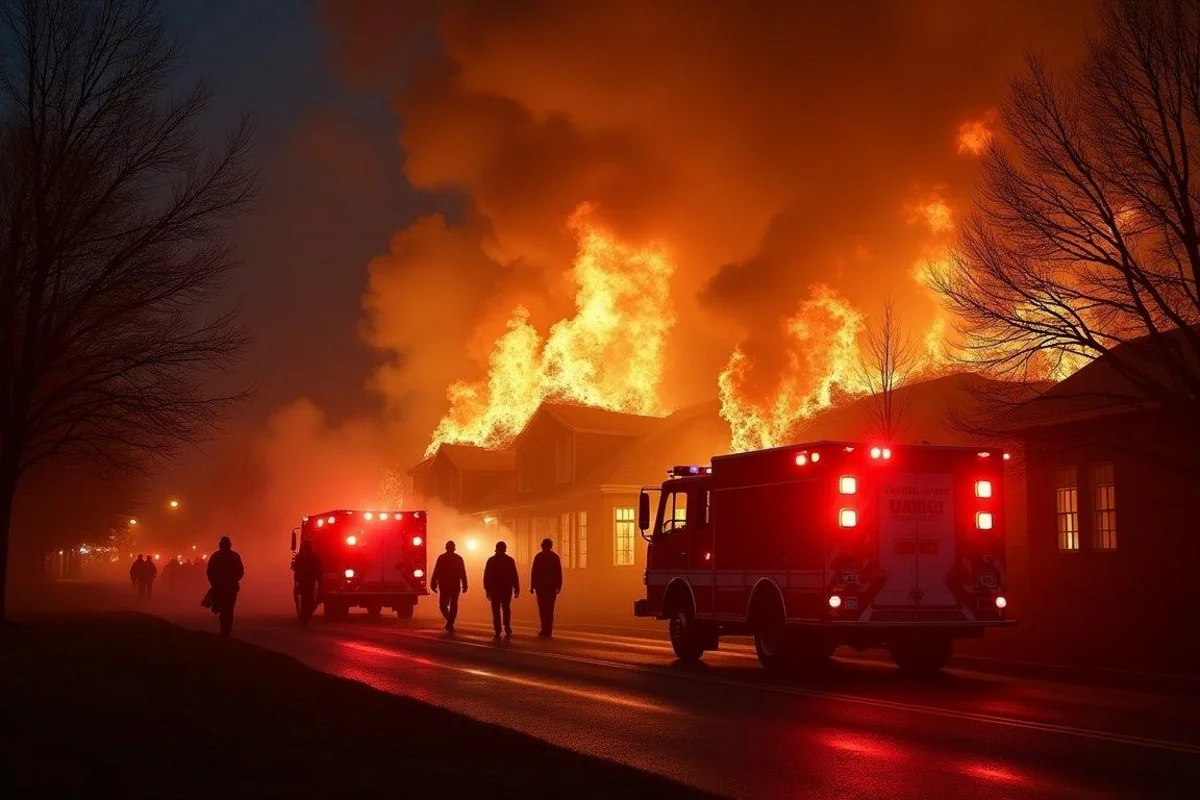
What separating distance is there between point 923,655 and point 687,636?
3437 millimetres

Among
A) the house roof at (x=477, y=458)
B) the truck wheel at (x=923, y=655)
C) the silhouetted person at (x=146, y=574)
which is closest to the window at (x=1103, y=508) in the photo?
the truck wheel at (x=923, y=655)

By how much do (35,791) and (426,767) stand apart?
7.57 feet

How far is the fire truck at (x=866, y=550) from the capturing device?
53.9 ft

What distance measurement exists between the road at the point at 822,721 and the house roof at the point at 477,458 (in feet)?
142

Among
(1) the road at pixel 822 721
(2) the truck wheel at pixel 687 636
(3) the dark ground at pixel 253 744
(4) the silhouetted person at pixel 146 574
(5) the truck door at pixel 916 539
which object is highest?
(5) the truck door at pixel 916 539

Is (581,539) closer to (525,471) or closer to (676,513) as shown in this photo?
(525,471)

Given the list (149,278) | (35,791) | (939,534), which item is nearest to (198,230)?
(149,278)

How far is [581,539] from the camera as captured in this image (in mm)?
51375

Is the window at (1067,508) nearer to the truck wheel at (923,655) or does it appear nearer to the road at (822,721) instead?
the road at (822,721)

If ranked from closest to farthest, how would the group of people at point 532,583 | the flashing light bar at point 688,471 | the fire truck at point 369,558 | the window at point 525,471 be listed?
1. the flashing light bar at point 688,471
2. the group of people at point 532,583
3. the fire truck at point 369,558
4. the window at point 525,471

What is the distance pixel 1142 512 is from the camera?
2747 centimetres

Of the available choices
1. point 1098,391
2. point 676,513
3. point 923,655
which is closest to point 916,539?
point 923,655

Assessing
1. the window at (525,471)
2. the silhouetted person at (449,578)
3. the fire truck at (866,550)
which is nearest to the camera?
the fire truck at (866,550)

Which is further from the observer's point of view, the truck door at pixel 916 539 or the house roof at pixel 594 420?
the house roof at pixel 594 420
